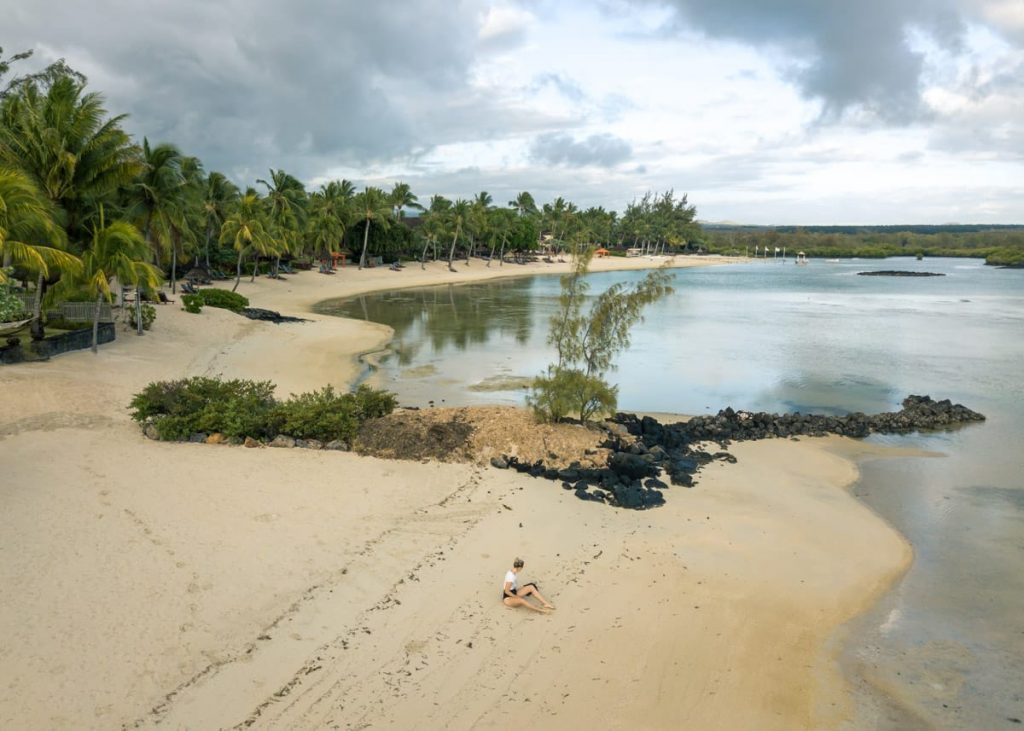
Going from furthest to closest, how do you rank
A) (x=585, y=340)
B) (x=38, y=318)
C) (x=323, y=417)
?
(x=38, y=318), (x=585, y=340), (x=323, y=417)

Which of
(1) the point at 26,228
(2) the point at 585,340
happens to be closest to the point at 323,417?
(2) the point at 585,340

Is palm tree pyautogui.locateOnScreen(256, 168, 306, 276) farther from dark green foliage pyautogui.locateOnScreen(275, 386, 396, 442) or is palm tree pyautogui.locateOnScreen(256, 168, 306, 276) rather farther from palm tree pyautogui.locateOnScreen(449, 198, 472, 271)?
dark green foliage pyautogui.locateOnScreen(275, 386, 396, 442)

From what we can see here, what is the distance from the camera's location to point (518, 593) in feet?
34.7

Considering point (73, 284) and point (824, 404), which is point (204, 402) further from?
point (824, 404)

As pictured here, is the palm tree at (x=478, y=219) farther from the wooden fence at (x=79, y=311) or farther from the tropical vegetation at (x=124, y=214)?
the wooden fence at (x=79, y=311)

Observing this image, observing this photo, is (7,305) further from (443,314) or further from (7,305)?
(443,314)

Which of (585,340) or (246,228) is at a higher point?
(246,228)

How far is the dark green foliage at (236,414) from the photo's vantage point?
17.0 metres

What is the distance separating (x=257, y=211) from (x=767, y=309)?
43.9m

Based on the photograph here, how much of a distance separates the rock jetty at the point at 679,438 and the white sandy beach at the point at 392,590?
1.77 feet

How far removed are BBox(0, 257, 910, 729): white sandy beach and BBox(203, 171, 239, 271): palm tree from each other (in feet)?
144

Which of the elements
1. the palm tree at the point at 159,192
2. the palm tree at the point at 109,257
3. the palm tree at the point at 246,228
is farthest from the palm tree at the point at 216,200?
the palm tree at the point at 109,257

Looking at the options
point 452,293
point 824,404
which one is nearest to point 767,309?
point 452,293

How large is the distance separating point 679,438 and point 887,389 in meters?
15.4
